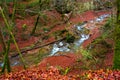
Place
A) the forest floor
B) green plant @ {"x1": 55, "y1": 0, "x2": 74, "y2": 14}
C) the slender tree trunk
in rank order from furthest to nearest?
green plant @ {"x1": 55, "y1": 0, "x2": 74, "y2": 14} < the forest floor < the slender tree trunk

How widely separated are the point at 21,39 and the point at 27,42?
3.38 feet

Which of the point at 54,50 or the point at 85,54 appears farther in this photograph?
the point at 54,50

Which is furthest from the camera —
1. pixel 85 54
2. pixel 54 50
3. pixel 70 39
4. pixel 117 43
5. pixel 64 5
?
pixel 64 5

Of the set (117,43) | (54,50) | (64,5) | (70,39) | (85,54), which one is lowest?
(54,50)

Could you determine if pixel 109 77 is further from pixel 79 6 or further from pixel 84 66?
pixel 79 6

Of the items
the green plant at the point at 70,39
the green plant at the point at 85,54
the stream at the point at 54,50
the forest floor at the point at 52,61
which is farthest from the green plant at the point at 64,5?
the green plant at the point at 85,54

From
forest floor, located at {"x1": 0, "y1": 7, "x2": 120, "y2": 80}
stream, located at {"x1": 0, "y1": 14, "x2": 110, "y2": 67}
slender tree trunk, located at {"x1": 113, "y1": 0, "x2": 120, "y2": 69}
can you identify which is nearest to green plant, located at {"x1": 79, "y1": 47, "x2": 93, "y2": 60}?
forest floor, located at {"x1": 0, "y1": 7, "x2": 120, "y2": 80}

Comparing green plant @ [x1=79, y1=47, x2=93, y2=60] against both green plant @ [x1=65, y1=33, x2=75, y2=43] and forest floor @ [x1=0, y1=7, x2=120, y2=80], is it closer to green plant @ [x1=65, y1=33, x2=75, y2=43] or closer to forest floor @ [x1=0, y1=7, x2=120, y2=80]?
forest floor @ [x1=0, y1=7, x2=120, y2=80]

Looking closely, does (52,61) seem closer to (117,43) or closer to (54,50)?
(54,50)

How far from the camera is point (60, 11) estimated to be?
29.2 meters

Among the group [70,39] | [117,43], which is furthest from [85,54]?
Result: [70,39]

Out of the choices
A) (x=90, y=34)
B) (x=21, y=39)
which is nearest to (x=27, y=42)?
(x=21, y=39)

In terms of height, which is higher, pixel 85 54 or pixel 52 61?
pixel 85 54

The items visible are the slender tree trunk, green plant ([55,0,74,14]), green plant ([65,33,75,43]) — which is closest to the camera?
the slender tree trunk
